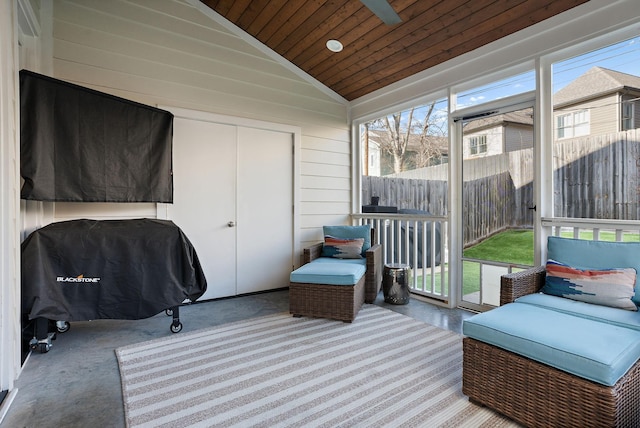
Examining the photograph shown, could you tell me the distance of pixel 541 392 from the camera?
63.1 inches

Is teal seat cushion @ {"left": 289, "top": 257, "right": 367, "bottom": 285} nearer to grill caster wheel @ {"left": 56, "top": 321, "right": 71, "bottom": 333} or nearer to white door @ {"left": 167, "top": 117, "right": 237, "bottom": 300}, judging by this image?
white door @ {"left": 167, "top": 117, "right": 237, "bottom": 300}

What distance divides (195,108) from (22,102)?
1.60 meters

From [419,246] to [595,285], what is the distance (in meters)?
2.18

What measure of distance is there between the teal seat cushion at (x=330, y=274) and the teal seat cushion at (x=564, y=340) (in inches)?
53.2

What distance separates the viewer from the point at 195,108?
12.4 ft

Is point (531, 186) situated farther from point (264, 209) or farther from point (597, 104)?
point (264, 209)

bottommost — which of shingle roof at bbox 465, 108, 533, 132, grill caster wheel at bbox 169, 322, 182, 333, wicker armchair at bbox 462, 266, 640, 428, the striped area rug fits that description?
the striped area rug

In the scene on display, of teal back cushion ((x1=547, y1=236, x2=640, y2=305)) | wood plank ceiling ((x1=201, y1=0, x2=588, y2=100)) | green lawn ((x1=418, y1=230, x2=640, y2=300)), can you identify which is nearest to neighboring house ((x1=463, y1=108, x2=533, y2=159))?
wood plank ceiling ((x1=201, y1=0, x2=588, y2=100))

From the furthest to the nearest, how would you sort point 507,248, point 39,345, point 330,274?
point 507,248 → point 330,274 → point 39,345

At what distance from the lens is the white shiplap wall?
320 cm

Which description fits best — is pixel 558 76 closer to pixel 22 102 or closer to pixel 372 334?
pixel 372 334

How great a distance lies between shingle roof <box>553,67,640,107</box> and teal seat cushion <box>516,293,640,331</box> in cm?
173

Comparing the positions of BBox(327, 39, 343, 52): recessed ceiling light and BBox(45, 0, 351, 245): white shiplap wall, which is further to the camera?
BBox(327, 39, 343, 52): recessed ceiling light

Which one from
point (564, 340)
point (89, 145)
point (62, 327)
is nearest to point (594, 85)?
point (564, 340)
